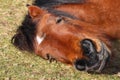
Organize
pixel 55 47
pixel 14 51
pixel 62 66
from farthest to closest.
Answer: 1. pixel 14 51
2. pixel 62 66
3. pixel 55 47

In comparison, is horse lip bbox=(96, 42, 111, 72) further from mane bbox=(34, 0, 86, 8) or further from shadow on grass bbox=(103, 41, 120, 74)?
mane bbox=(34, 0, 86, 8)

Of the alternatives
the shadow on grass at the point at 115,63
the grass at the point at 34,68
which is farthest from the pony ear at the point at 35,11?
the shadow on grass at the point at 115,63

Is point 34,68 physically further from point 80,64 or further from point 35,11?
point 80,64

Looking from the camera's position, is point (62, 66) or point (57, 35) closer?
point (57, 35)

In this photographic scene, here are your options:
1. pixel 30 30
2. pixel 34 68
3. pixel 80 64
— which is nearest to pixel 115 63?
pixel 80 64

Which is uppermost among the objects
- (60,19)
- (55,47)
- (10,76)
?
(60,19)

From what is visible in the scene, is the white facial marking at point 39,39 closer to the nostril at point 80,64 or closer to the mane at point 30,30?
the mane at point 30,30

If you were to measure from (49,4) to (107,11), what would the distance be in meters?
0.63

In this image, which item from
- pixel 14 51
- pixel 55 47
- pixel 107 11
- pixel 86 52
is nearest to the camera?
pixel 86 52

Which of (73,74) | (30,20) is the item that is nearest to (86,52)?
(73,74)

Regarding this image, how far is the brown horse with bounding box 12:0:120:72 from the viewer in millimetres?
3066

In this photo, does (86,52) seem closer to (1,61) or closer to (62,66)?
(62,66)

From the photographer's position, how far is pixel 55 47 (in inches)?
128

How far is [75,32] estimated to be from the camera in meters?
3.17
